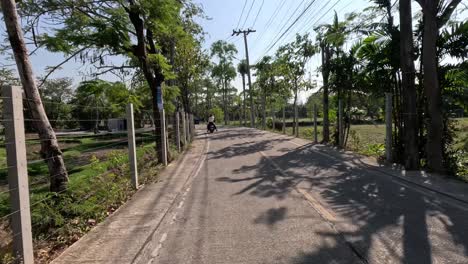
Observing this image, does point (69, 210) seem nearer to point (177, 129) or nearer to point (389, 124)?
point (389, 124)

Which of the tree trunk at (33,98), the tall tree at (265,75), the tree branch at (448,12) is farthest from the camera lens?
the tall tree at (265,75)

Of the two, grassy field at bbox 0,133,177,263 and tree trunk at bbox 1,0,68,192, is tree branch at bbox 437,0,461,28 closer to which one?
grassy field at bbox 0,133,177,263

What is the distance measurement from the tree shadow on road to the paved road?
1 centimetres

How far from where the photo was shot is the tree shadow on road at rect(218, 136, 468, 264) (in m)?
4.80

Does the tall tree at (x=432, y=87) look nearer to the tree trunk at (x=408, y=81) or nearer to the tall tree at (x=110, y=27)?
the tree trunk at (x=408, y=81)

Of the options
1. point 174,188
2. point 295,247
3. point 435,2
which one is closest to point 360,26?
point 435,2

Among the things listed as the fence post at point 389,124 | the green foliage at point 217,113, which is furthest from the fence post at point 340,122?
the green foliage at point 217,113

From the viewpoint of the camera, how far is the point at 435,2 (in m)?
10.3

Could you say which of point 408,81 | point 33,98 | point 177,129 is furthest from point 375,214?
point 177,129

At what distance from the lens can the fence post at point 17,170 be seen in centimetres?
435

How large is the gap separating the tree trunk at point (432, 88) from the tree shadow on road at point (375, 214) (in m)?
1.51

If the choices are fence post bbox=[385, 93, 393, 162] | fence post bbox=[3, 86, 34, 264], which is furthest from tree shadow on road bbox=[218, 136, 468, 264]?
fence post bbox=[3, 86, 34, 264]

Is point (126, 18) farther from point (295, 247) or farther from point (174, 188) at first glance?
point (295, 247)

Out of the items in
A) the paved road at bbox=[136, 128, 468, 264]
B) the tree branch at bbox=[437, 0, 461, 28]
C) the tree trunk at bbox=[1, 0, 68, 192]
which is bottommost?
the paved road at bbox=[136, 128, 468, 264]
